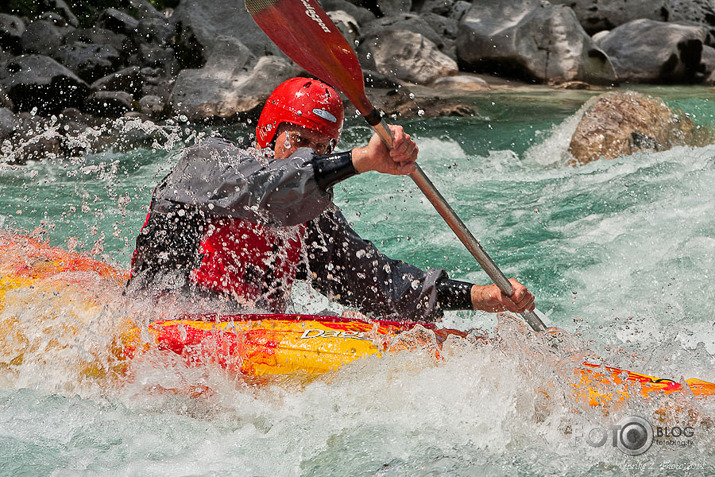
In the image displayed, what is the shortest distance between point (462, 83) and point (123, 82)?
16.3ft

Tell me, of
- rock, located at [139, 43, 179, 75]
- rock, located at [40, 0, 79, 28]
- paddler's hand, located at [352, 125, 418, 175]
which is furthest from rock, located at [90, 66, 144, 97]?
paddler's hand, located at [352, 125, 418, 175]

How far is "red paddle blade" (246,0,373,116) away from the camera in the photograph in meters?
2.38

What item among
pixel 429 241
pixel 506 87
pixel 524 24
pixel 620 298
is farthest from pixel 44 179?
pixel 524 24

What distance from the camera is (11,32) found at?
10.9 meters

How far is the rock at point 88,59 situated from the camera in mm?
10125

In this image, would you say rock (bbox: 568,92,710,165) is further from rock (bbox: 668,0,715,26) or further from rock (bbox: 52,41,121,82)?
rock (bbox: 668,0,715,26)

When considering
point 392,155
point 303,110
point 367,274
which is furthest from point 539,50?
point 392,155

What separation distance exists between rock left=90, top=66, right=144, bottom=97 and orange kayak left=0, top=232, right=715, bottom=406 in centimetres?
713

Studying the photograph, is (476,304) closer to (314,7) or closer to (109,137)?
(314,7)

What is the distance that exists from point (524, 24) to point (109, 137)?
6.97m

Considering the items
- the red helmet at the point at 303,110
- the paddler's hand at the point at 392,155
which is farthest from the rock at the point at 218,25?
the paddler's hand at the point at 392,155

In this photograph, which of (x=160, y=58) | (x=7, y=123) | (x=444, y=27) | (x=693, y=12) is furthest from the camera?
(x=693, y=12)

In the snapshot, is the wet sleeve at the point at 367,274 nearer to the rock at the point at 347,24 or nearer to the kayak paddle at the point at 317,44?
the kayak paddle at the point at 317,44

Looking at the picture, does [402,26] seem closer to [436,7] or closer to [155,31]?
[436,7]
